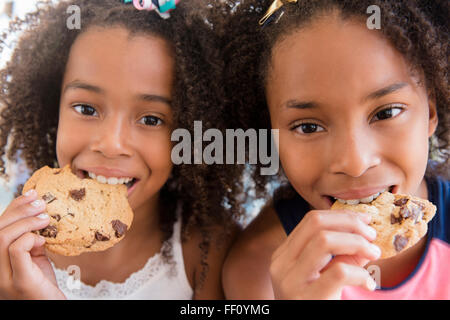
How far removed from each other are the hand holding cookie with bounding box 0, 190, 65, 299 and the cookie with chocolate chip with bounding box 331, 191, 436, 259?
94 cm

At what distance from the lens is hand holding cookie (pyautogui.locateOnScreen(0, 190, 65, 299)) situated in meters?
1.16

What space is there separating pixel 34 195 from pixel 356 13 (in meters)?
1.12

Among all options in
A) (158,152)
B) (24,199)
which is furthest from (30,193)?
(158,152)

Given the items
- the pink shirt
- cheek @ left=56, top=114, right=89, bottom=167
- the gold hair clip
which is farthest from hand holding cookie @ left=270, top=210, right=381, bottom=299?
cheek @ left=56, top=114, right=89, bottom=167

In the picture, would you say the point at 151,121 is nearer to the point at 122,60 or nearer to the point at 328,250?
the point at 122,60

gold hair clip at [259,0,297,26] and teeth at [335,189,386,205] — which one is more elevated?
gold hair clip at [259,0,297,26]

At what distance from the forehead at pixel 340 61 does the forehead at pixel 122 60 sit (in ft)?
1.49

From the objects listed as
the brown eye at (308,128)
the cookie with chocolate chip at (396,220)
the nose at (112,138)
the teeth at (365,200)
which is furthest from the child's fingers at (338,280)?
the nose at (112,138)

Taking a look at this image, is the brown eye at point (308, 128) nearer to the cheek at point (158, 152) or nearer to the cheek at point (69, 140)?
the cheek at point (158, 152)

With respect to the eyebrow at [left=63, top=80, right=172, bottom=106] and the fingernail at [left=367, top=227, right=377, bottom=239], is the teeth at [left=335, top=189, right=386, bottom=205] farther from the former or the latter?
the eyebrow at [left=63, top=80, right=172, bottom=106]

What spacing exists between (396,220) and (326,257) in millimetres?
244

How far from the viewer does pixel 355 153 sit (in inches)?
44.2

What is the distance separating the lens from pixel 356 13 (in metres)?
1.19
